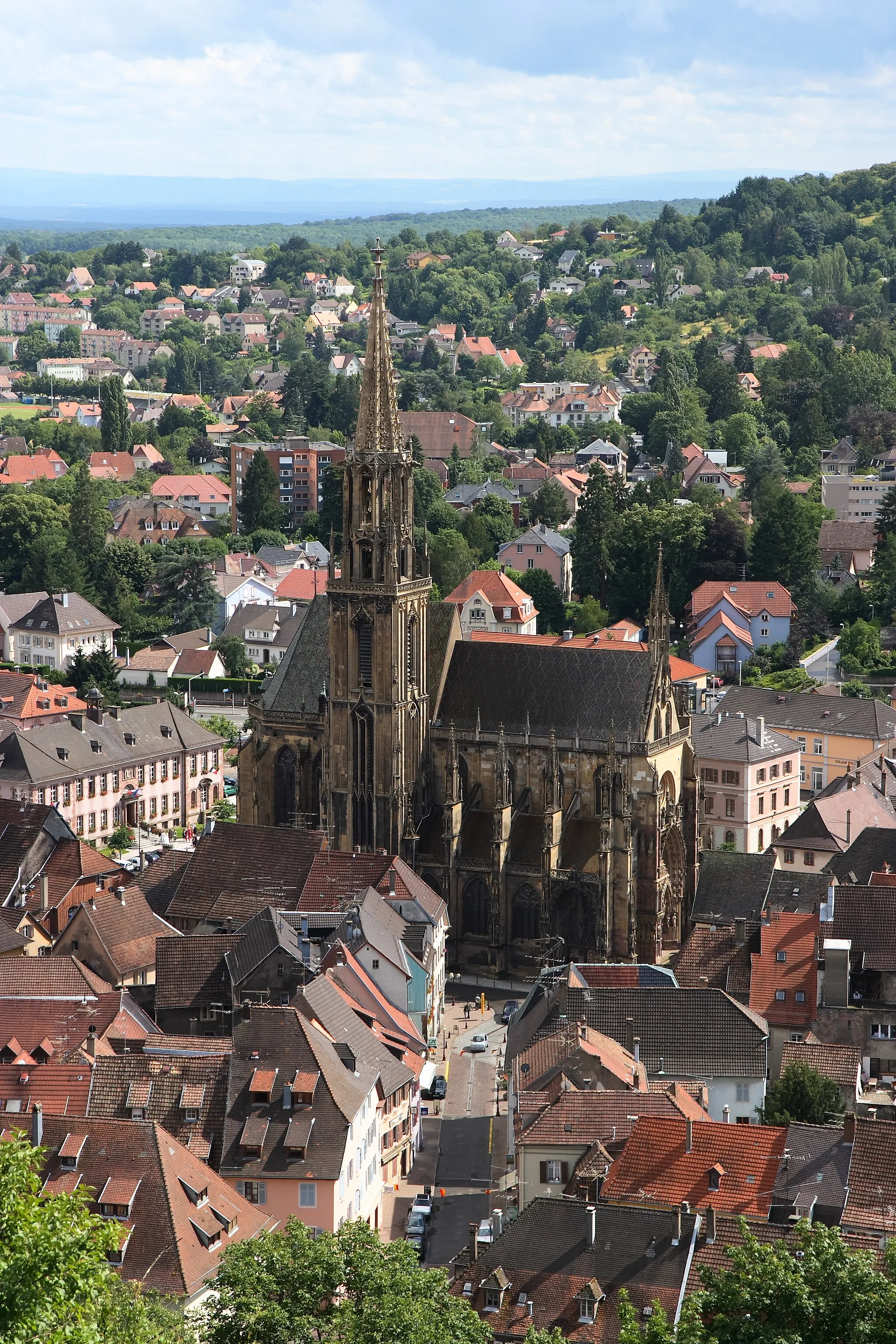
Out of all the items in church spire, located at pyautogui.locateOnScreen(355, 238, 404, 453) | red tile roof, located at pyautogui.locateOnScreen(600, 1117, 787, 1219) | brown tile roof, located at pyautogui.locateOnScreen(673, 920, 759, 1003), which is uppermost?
church spire, located at pyautogui.locateOnScreen(355, 238, 404, 453)

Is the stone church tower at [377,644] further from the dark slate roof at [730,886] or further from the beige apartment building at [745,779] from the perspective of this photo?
the beige apartment building at [745,779]

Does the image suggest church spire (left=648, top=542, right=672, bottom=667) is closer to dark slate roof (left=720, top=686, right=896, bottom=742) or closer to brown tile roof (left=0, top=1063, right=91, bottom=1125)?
dark slate roof (left=720, top=686, right=896, bottom=742)

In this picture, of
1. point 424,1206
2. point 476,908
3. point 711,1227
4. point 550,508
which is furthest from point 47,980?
point 550,508

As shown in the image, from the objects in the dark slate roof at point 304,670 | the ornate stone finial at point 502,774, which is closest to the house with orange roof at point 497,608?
the dark slate roof at point 304,670

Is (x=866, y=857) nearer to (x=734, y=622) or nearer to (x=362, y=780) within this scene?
(x=362, y=780)

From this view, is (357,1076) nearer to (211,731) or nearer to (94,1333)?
(94,1333)

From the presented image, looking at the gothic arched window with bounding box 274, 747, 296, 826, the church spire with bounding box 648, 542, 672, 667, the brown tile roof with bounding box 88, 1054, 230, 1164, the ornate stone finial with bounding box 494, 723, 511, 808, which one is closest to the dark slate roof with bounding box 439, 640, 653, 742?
the church spire with bounding box 648, 542, 672, 667

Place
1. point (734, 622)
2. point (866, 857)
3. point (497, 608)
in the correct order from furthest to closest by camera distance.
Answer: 1. point (497, 608)
2. point (734, 622)
3. point (866, 857)
